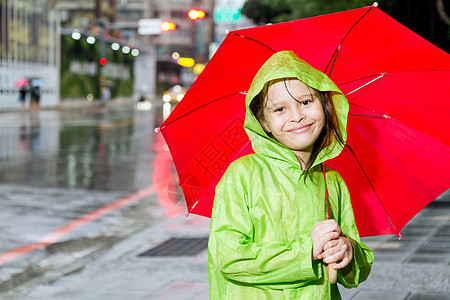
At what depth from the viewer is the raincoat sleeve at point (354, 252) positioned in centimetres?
229

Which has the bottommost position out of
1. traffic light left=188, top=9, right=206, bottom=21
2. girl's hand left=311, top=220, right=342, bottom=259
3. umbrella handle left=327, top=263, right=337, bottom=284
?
umbrella handle left=327, top=263, right=337, bottom=284

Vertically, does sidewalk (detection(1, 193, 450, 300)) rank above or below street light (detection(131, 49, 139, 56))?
below

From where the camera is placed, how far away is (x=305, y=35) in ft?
8.73

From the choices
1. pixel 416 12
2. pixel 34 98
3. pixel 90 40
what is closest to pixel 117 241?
pixel 416 12

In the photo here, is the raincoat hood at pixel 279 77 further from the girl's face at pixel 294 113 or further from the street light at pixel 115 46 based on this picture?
the street light at pixel 115 46

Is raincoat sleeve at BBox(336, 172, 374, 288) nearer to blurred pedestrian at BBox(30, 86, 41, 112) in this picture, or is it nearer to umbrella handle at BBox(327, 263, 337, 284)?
umbrella handle at BBox(327, 263, 337, 284)

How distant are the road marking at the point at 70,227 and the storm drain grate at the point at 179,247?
1.18 metres

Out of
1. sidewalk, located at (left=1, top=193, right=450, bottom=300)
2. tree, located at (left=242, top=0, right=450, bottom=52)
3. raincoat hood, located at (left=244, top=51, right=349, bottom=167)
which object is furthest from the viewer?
tree, located at (left=242, top=0, right=450, bottom=52)

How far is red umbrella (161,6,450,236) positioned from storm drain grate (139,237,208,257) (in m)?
3.83

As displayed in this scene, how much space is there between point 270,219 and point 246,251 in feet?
0.47

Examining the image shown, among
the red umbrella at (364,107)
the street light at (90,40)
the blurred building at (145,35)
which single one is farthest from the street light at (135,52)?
the red umbrella at (364,107)

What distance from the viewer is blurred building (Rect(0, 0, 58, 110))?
4103cm

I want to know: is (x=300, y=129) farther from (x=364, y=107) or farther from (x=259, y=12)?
(x=259, y=12)

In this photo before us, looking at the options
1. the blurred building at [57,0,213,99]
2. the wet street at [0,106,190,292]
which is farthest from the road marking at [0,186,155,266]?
the blurred building at [57,0,213,99]
